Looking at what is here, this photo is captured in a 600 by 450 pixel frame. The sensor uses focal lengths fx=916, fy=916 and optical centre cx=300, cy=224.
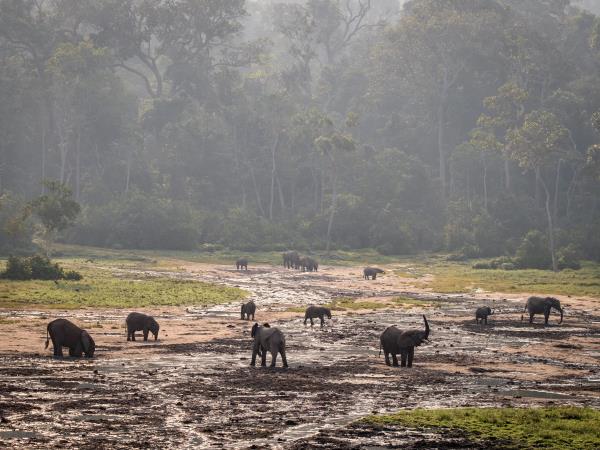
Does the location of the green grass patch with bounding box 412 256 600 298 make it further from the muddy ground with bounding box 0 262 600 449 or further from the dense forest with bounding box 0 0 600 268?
the muddy ground with bounding box 0 262 600 449

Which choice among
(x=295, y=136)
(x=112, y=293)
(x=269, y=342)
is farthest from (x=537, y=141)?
(x=269, y=342)

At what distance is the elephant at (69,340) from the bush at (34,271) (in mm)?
28710

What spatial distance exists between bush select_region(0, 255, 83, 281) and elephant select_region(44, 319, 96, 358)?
28710 mm

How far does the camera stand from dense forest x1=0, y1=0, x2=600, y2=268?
100188 millimetres

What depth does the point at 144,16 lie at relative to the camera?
115 meters

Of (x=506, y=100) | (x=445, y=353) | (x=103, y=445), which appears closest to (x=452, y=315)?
(x=445, y=353)

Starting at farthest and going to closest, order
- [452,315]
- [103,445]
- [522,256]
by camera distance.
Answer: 1. [522,256]
2. [452,315]
3. [103,445]

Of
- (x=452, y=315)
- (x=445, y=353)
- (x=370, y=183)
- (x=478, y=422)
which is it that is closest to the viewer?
(x=478, y=422)

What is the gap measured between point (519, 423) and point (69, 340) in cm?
1477

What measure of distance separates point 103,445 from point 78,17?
10330 cm

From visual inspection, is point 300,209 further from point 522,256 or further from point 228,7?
point 522,256

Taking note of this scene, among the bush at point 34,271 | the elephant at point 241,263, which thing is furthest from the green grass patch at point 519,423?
the elephant at point 241,263

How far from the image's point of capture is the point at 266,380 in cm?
2512

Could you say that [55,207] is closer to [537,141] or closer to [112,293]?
[112,293]
